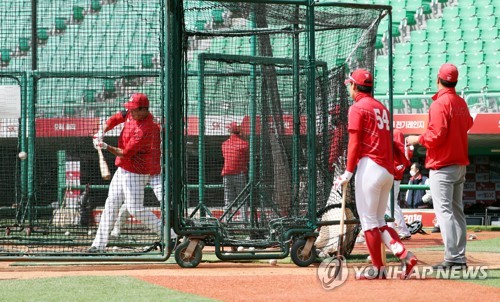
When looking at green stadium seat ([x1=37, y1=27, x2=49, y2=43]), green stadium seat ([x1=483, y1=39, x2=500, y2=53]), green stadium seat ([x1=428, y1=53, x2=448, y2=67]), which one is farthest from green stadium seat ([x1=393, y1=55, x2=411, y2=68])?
green stadium seat ([x1=37, y1=27, x2=49, y2=43])

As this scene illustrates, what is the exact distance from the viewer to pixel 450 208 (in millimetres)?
8836

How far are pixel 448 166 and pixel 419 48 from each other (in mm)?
15272

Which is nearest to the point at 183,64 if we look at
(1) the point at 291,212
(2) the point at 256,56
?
(2) the point at 256,56

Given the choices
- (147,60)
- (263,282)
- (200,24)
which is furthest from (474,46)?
(263,282)

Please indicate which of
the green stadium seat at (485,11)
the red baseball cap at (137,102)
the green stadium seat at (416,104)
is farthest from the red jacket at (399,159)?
the green stadium seat at (485,11)

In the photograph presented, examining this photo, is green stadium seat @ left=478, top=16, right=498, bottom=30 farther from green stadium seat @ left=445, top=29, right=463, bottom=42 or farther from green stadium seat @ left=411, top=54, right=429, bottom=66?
green stadium seat @ left=411, top=54, right=429, bottom=66

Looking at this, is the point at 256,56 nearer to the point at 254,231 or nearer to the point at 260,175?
the point at 260,175

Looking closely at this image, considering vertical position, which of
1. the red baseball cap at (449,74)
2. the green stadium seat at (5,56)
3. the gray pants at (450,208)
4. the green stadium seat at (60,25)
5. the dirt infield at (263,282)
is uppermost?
the green stadium seat at (60,25)

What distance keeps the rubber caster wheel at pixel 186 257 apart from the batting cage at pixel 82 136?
0.56 feet

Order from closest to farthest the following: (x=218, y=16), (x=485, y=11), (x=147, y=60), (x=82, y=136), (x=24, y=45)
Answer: (x=218, y=16) → (x=147, y=60) → (x=82, y=136) → (x=24, y=45) → (x=485, y=11)

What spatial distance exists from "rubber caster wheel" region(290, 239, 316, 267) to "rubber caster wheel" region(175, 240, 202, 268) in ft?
3.10

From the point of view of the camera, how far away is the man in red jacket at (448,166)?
28.9ft

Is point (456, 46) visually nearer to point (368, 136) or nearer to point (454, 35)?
point (454, 35)

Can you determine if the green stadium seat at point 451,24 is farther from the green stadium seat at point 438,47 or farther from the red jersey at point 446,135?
the red jersey at point 446,135
